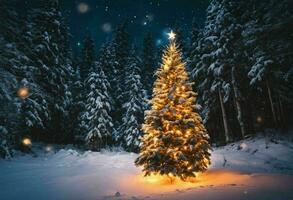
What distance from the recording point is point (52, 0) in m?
34.3

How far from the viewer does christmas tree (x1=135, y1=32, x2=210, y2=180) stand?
1441 centimetres

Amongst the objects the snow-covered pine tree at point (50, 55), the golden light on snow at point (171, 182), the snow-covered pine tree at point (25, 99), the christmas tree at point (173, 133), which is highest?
the snow-covered pine tree at point (50, 55)

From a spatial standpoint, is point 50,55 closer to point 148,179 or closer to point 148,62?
point 148,62

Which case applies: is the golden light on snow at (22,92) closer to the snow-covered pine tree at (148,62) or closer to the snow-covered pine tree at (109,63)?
the snow-covered pine tree at (109,63)

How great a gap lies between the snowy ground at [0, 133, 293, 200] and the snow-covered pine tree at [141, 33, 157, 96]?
64.3ft

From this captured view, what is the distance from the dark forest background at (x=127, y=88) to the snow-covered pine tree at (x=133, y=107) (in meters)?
0.12

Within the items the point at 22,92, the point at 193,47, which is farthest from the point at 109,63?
the point at 22,92

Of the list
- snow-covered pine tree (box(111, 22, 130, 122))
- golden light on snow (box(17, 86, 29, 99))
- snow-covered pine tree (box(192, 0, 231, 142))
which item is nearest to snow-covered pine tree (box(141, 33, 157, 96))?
snow-covered pine tree (box(111, 22, 130, 122))

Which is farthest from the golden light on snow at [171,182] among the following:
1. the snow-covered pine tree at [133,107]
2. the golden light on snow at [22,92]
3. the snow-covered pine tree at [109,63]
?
the snow-covered pine tree at [109,63]

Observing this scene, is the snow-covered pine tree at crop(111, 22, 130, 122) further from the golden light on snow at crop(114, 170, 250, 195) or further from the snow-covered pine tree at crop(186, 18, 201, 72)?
the golden light on snow at crop(114, 170, 250, 195)

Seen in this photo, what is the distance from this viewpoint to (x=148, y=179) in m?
15.7

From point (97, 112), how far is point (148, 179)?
22.4 metres

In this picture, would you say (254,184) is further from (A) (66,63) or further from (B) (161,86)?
(A) (66,63)

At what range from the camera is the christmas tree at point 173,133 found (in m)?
14.4
